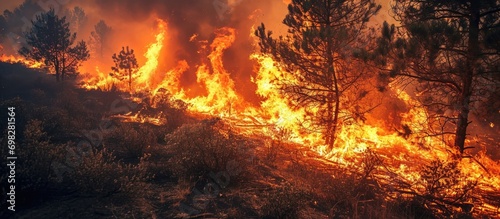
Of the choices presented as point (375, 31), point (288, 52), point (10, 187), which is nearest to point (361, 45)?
point (375, 31)

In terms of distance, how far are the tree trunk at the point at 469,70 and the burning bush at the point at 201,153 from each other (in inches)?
298

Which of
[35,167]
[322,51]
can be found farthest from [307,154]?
[35,167]

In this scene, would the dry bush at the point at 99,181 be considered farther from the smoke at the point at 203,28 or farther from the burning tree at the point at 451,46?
the smoke at the point at 203,28

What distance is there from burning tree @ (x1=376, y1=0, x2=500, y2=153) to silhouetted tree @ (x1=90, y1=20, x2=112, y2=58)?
72819 millimetres

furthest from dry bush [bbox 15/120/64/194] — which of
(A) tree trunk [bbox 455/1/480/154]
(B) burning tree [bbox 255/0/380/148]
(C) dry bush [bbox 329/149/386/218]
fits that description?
(A) tree trunk [bbox 455/1/480/154]

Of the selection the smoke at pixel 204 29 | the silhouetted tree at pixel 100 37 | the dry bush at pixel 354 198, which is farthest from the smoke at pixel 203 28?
the silhouetted tree at pixel 100 37

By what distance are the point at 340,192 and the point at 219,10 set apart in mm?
23887

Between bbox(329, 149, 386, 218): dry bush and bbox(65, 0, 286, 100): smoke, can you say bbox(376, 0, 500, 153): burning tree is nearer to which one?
bbox(329, 149, 386, 218): dry bush

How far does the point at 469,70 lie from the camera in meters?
9.09

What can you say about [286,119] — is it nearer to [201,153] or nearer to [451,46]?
[451,46]

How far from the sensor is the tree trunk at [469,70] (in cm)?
858

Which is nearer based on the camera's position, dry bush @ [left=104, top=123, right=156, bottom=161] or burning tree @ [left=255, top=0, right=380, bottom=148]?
dry bush @ [left=104, top=123, right=156, bottom=161]

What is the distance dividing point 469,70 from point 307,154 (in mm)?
6363

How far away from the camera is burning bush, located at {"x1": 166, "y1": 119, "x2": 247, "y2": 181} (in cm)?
763
